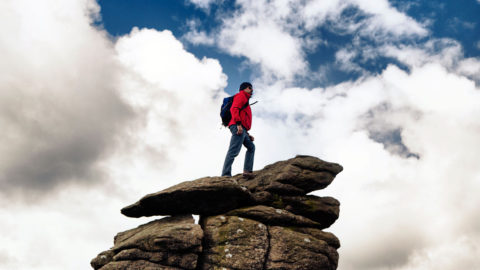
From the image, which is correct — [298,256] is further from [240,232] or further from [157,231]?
[157,231]

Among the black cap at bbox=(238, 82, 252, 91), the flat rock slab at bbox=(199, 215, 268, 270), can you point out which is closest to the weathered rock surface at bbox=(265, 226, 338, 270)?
the flat rock slab at bbox=(199, 215, 268, 270)

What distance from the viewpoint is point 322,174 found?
21.7 meters

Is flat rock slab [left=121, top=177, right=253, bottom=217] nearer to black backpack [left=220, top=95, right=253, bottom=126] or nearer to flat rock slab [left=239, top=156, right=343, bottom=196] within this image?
flat rock slab [left=239, top=156, right=343, bottom=196]

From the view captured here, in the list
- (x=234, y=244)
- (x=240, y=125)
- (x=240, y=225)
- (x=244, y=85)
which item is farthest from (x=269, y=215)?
(x=244, y=85)

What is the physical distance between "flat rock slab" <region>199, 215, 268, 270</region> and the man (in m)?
3.97

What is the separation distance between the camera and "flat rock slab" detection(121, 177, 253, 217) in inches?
738

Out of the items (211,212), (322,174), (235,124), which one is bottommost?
(211,212)

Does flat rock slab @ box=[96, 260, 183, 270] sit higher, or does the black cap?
the black cap

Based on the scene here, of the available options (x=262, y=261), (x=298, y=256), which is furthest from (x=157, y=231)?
(x=298, y=256)

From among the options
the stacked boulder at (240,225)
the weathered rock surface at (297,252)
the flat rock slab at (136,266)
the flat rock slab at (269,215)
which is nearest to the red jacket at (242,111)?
the stacked boulder at (240,225)

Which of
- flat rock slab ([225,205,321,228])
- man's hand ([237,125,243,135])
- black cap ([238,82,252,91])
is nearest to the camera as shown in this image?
flat rock slab ([225,205,321,228])

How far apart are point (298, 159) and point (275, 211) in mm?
4381

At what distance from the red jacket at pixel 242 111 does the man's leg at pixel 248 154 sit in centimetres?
80

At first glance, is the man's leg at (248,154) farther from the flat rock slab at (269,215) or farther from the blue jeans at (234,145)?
the flat rock slab at (269,215)
